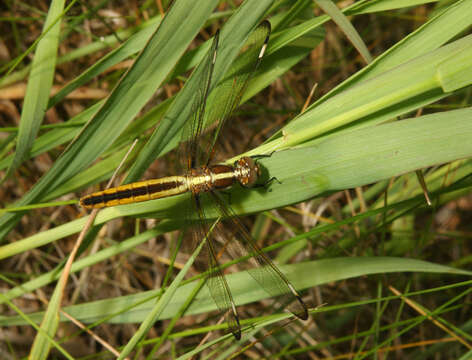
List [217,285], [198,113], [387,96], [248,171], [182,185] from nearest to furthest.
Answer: [387,96]
[248,171]
[217,285]
[198,113]
[182,185]

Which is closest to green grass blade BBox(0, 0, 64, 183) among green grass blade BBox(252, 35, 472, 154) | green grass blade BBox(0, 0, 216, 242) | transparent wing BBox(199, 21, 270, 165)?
green grass blade BBox(0, 0, 216, 242)

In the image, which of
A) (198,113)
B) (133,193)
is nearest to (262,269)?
(133,193)

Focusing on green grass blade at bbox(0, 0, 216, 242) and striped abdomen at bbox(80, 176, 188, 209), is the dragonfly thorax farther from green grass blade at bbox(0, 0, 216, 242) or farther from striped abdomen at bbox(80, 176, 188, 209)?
green grass blade at bbox(0, 0, 216, 242)

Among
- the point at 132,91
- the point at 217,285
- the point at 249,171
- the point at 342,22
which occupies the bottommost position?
the point at 217,285

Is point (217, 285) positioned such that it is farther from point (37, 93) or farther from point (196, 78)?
point (37, 93)

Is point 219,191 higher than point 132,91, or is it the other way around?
point 132,91

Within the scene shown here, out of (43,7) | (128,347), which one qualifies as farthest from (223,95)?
(43,7)

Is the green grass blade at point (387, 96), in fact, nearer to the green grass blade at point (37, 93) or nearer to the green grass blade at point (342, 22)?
the green grass blade at point (342, 22)
